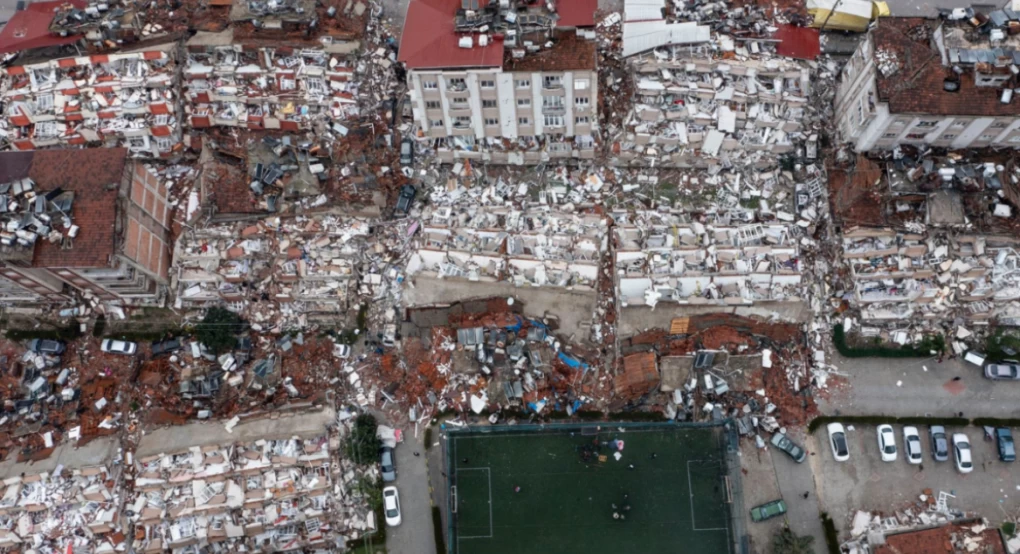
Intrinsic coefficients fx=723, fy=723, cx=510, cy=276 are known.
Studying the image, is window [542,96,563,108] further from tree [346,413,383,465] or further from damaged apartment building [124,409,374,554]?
damaged apartment building [124,409,374,554]

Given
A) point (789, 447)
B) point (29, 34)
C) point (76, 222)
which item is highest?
point (29, 34)

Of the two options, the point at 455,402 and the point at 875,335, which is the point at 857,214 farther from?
the point at 455,402

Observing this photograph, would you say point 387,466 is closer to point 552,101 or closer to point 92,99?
point 552,101

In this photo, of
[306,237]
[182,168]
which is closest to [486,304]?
[306,237]

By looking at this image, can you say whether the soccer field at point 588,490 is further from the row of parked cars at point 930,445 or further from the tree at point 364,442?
the row of parked cars at point 930,445

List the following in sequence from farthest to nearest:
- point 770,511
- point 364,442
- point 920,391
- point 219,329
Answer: point 219,329
point 920,391
point 364,442
point 770,511

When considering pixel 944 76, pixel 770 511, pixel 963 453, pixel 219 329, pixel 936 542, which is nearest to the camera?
pixel 936 542

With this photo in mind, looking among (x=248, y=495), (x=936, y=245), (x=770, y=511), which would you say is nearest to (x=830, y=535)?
(x=770, y=511)
